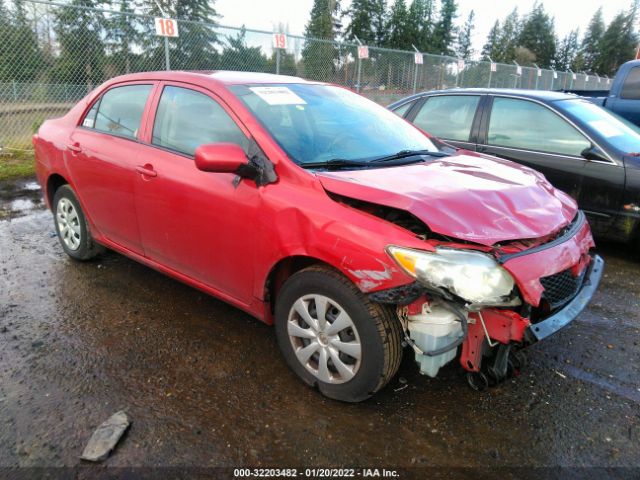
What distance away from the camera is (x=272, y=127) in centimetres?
279

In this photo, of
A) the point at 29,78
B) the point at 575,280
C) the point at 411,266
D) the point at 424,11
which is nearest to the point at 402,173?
the point at 411,266

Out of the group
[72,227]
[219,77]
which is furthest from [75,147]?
[219,77]

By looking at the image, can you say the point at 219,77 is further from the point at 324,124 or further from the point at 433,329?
the point at 433,329

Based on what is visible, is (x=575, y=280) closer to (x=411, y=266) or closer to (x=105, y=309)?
(x=411, y=266)

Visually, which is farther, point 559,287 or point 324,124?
point 324,124

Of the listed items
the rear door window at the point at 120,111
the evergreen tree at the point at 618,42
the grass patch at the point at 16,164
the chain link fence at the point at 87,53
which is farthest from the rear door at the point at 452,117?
the evergreen tree at the point at 618,42

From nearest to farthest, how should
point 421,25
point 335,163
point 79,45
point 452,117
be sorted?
point 335,163, point 452,117, point 79,45, point 421,25

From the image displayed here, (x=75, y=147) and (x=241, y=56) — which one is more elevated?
(x=241, y=56)

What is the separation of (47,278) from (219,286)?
1.94 m

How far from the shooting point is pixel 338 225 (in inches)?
90.4

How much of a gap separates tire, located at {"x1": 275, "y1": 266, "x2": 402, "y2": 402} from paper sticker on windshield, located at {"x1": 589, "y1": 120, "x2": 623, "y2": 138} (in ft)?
12.0

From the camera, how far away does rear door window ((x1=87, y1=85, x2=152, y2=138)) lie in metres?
3.47

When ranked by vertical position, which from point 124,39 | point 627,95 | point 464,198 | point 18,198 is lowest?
point 18,198

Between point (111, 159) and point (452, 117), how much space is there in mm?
3791
